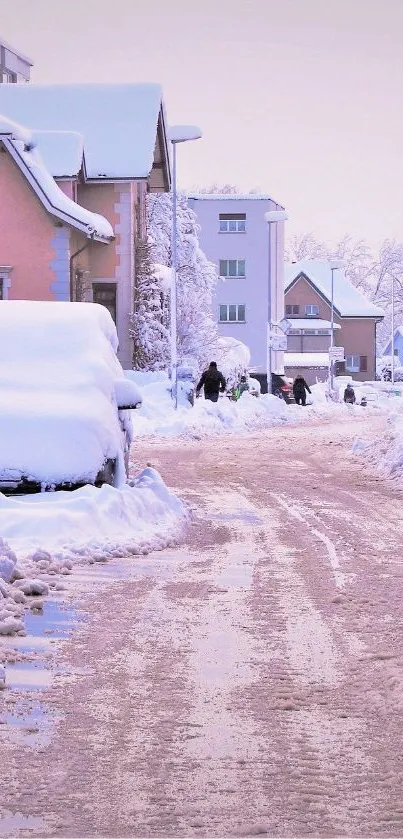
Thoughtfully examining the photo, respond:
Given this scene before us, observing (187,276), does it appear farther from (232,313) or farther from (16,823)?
(16,823)

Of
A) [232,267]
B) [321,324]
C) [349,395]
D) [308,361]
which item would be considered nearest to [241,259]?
[232,267]

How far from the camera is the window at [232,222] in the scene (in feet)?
258

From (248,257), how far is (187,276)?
17.8 m

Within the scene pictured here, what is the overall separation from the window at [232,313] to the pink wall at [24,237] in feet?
145

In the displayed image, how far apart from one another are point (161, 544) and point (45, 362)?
2.38 metres

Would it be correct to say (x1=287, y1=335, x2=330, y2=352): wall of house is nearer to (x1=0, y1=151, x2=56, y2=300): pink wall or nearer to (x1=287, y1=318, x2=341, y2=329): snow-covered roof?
(x1=287, y1=318, x2=341, y2=329): snow-covered roof

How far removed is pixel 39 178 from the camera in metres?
32.4

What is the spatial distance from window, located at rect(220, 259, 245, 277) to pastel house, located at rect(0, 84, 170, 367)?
111 feet

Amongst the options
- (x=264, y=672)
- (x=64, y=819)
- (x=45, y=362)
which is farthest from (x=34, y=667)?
(x=45, y=362)

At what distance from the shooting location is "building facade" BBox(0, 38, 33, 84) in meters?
57.6

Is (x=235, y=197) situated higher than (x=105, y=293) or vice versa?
(x=235, y=197)

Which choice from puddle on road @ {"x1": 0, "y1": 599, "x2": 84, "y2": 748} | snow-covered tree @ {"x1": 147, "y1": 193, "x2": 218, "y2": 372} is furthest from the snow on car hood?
snow-covered tree @ {"x1": 147, "y1": 193, "x2": 218, "y2": 372}

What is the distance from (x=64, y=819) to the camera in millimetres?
4348

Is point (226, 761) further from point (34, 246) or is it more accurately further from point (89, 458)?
point (34, 246)
